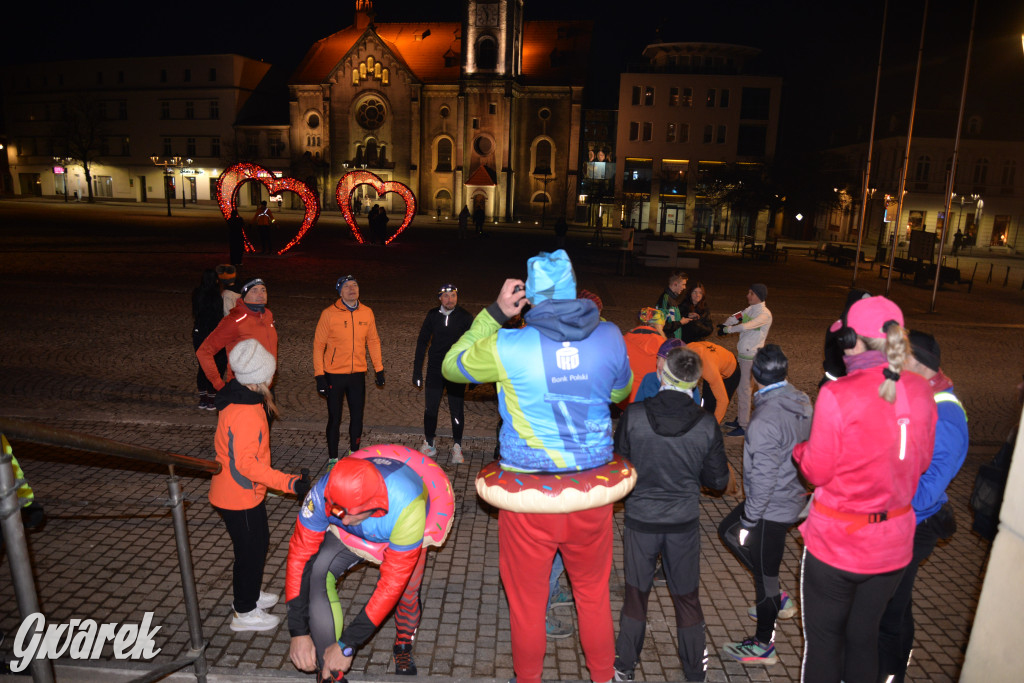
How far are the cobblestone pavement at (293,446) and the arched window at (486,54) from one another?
1636 inches

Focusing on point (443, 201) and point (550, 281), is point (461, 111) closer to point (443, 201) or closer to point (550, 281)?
point (443, 201)

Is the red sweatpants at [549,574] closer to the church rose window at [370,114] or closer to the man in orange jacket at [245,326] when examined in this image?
the man in orange jacket at [245,326]

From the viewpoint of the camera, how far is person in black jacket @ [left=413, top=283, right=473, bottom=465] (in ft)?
23.6

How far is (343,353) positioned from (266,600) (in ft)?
8.96

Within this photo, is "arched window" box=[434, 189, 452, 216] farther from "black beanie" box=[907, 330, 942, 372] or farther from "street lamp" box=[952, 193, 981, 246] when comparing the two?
"black beanie" box=[907, 330, 942, 372]

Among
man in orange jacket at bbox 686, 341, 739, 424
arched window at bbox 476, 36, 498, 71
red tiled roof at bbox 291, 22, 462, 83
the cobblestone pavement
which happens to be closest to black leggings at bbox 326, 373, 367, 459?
the cobblestone pavement

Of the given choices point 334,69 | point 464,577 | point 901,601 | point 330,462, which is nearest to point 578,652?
point 464,577

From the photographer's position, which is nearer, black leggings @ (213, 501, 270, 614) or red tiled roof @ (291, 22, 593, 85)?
black leggings @ (213, 501, 270, 614)

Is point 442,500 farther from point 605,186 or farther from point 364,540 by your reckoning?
point 605,186

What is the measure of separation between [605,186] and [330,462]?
57.2 m

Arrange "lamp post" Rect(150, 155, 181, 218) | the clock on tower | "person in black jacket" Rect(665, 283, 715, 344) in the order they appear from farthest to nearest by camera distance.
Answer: the clock on tower < "lamp post" Rect(150, 155, 181, 218) < "person in black jacket" Rect(665, 283, 715, 344)

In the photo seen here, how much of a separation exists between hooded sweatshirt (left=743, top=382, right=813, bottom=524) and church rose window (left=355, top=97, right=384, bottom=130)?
63155mm

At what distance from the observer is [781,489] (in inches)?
160

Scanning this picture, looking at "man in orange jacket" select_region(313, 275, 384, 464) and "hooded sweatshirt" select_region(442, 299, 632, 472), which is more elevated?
"hooded sweatshirt" select_region(442, 299, 632, 472)
